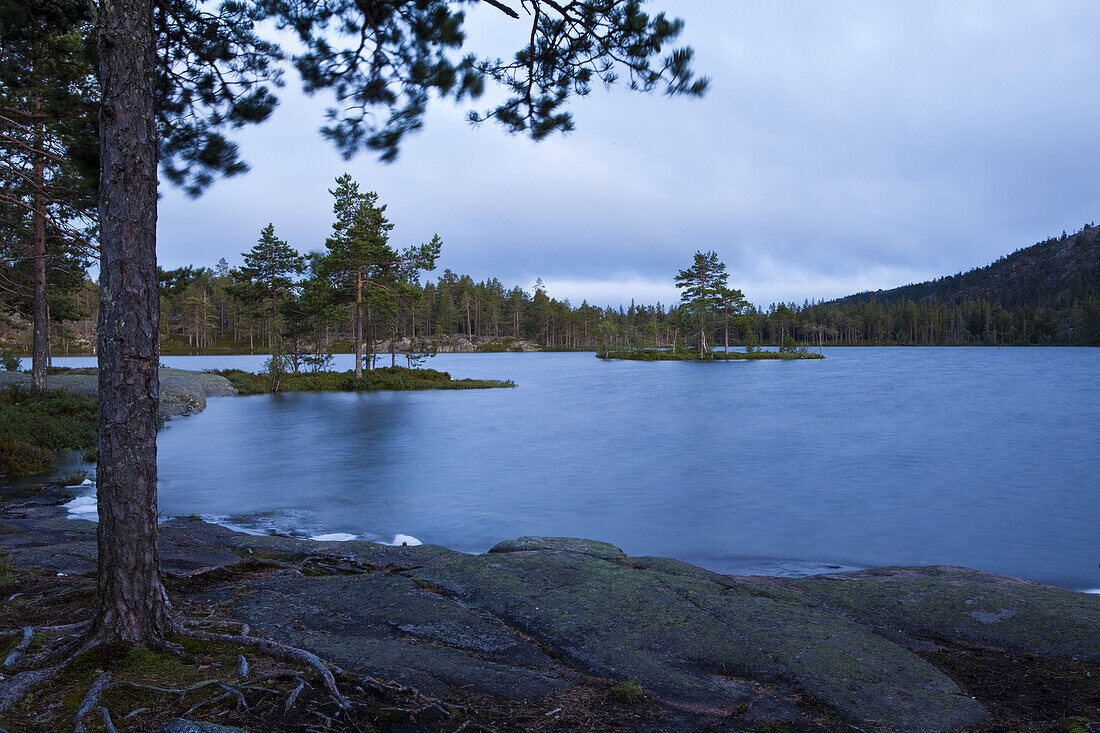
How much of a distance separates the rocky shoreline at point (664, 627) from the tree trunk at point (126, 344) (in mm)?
1006

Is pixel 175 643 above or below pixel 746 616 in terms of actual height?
above

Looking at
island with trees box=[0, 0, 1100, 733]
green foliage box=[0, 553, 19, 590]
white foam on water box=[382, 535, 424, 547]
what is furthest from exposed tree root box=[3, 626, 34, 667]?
white foam on water box=[382, 535, 424, 547]

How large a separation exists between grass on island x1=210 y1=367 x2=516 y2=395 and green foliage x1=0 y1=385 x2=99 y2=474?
18.2m

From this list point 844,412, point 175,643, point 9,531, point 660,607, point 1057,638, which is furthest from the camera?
point 844,412

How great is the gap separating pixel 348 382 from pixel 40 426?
79.7ft

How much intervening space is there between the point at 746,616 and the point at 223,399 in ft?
112

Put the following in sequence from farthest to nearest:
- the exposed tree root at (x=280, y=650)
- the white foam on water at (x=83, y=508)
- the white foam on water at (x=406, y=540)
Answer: the white foam on water at (x=406, y=540) → the white foam on water at (x=83, y=508) → the exposed tree root at (x=280, y=650)

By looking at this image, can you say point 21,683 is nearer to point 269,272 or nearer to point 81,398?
point 81,398

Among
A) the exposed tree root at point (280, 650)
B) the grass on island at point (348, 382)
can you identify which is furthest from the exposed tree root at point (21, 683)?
the grass on island at point (348, 382)

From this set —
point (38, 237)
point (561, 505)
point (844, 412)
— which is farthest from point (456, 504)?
point (844, 412)

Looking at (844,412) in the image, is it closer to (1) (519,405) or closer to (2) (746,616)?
(1) (519,405)

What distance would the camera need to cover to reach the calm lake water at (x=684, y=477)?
11.4m

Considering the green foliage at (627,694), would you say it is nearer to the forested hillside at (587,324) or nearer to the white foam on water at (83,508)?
the white foam on water at (83,508)

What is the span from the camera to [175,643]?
12.9 ft
